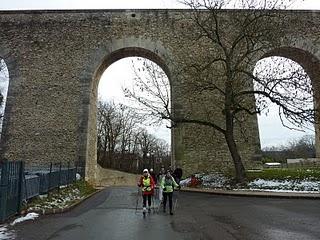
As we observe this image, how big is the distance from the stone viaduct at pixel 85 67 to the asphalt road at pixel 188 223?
9810mm

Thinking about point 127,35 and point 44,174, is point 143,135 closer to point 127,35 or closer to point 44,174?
point 127,35

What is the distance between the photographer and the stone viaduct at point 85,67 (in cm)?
2130

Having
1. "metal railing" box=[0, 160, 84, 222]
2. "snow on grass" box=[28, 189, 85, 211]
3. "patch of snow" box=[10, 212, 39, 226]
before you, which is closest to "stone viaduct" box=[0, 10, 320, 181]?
"snow on grass" box=[28, 189, 85, 211]

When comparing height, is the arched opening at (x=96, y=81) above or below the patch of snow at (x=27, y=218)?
A: above

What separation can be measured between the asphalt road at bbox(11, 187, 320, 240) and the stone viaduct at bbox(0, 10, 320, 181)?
32.2 feet

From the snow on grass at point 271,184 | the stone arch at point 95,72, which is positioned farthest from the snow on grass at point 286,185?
the stone arch at point 95,72

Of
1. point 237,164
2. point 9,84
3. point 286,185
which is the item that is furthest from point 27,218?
point 9,84

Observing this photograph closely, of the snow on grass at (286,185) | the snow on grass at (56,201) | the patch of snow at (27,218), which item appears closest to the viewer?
the patch of snow at (27,218)

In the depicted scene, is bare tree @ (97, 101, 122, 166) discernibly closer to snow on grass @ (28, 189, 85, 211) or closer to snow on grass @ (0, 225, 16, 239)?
snow on grass @ (28, 189, 85, 211)

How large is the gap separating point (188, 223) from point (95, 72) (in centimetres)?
1542

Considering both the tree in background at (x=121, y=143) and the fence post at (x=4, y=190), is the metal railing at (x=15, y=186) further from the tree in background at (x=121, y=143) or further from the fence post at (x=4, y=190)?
the tree in background at (x=121, y=143)

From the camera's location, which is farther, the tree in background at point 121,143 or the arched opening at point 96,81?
the tree in background at point 121,143

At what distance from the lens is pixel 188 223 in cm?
863

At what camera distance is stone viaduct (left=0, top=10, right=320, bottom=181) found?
21.3 metres
